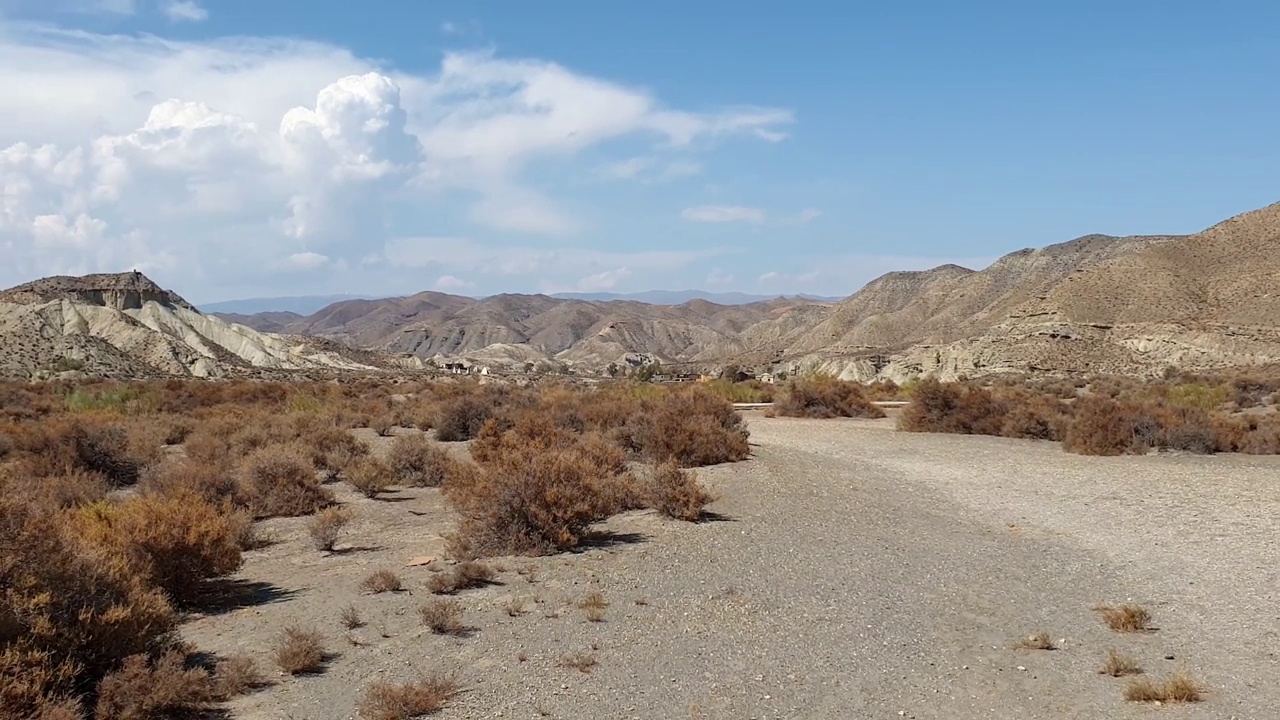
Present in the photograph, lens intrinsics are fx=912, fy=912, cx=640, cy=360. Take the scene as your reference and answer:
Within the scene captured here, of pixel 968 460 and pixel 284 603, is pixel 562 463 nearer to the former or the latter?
pixel 284 603

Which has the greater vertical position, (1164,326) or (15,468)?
(1164,326)

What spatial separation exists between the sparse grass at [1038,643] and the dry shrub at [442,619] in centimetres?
487

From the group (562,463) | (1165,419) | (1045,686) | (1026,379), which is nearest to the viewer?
(1045,686)

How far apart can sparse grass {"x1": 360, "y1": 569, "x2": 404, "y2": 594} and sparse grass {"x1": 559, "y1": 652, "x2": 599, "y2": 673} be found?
2.87m

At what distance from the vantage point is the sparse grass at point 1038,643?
762 cm

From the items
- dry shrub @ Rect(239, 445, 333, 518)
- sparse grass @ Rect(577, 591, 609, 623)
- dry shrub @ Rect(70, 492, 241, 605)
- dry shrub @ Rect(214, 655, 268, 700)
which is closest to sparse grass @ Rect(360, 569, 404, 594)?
dry shrub @ Rect(70, 492, 241, 605)

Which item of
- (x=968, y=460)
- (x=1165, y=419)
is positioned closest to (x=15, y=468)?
(x=968, y=460)

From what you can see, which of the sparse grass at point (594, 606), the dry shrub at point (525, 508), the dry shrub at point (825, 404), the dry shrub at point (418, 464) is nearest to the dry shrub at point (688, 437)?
the dry shrub at point (418, 464)

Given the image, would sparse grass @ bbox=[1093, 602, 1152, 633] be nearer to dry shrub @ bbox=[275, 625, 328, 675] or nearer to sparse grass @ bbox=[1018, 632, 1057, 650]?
sparse grass @ bbox=[1018, 632, 1057, 650]

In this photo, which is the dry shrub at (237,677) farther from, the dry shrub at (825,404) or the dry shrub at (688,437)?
the dry shrub at (825,404)

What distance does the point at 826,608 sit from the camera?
8.85 m

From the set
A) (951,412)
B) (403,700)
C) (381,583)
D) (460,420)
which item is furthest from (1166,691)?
(460,420)

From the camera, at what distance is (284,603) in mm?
9406

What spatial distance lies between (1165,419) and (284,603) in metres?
19.7
